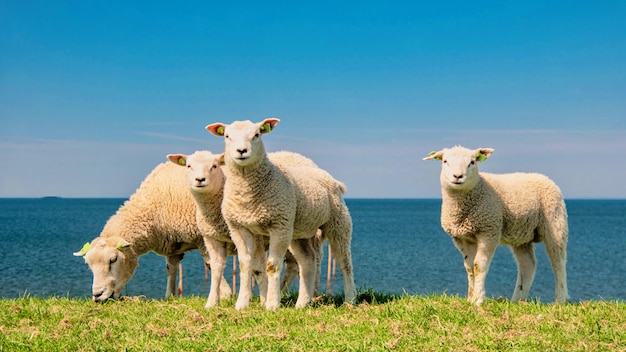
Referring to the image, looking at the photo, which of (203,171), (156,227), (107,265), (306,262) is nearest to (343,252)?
(306,262)

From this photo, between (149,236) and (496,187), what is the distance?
591 cm

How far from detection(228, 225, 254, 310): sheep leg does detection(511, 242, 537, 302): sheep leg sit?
4518 mm

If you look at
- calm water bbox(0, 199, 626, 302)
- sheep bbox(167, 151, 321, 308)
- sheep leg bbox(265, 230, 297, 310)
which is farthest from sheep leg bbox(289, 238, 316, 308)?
calm water bbox(0, 199, 626, 302)

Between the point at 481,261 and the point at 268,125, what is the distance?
363cm

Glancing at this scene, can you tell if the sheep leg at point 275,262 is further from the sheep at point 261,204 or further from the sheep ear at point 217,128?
the sheep ear at point 217,128

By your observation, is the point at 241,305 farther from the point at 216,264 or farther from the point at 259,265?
the point at 216,264

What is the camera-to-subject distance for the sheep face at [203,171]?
8961 mm

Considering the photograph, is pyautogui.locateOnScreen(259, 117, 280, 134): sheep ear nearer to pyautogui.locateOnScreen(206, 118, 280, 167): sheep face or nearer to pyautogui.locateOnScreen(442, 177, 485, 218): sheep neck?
pyautogui.locateOnScreen(206, 118, 280, 167): sheep face

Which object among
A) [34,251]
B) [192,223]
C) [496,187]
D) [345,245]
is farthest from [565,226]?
[34,251]

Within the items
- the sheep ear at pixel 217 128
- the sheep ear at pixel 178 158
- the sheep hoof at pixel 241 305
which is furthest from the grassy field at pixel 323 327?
the sheep ear at pixel 217 128

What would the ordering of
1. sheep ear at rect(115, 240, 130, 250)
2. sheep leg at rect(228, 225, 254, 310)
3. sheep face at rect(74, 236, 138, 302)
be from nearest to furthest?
sheep leg at rect(228, 225, 254, 310) → sheep face at rect(74, 236, 138, 302) → sheep ear at rect(115, 240, 130, 250)

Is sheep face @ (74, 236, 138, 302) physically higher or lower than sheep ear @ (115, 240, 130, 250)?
lower

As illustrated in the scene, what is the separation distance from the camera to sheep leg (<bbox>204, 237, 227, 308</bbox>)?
9.22m

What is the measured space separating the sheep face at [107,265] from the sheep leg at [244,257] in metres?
2.57
